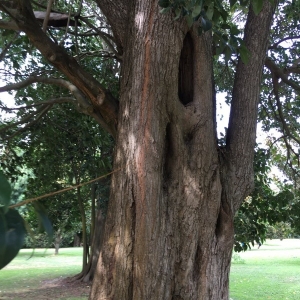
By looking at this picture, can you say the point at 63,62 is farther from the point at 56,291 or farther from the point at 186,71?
the point at 56,291

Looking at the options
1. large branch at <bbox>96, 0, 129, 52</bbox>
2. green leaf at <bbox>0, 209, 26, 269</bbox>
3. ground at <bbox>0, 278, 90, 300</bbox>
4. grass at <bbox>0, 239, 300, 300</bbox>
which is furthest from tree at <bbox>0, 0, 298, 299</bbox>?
ground at <bbox>0, 278, 90, 300</bbox>

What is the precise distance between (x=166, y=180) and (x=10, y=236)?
236cm

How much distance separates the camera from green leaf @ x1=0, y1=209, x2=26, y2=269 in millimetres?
834

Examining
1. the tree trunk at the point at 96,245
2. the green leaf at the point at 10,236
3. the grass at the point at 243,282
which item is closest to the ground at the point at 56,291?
the grass at the point at 243,282

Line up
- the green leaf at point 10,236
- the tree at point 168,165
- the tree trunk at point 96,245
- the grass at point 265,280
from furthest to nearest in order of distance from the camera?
the tree trunk at point 96,245 < the grass at point 265,280 < the tree at point 168,165 < the green leaf at point 10,236

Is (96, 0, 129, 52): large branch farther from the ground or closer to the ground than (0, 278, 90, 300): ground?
farther from the ground

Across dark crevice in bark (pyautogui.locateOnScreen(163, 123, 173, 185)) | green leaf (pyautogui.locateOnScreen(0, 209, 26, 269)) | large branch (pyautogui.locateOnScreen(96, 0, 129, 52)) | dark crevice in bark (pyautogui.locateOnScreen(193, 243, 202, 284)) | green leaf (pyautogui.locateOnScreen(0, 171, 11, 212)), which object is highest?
large branch (pyautogui.locateOnScreen(96, 0, 129, 52))

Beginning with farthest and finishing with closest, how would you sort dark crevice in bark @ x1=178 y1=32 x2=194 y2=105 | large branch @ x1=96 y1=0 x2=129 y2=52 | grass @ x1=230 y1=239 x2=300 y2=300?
grass @ x1=230 y1=239 x2=300 y2=300
large branch @ x1=96 y1=0 x2=129 y2=52
dark crevice in bark @ x1=178 y1=32 x2=194 y2=105

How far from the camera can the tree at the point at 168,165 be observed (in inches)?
117

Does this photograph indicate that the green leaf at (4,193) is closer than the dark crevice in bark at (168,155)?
Yes

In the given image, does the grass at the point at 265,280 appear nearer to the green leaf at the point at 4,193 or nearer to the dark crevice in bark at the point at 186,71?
the dark crevice in bark at the point at 186,71

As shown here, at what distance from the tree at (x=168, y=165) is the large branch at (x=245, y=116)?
0.04 feet

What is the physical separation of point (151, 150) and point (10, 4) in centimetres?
207

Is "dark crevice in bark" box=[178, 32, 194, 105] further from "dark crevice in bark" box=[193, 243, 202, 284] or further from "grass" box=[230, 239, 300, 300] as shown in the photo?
"grass" box=[230, 239, 300, 300]
